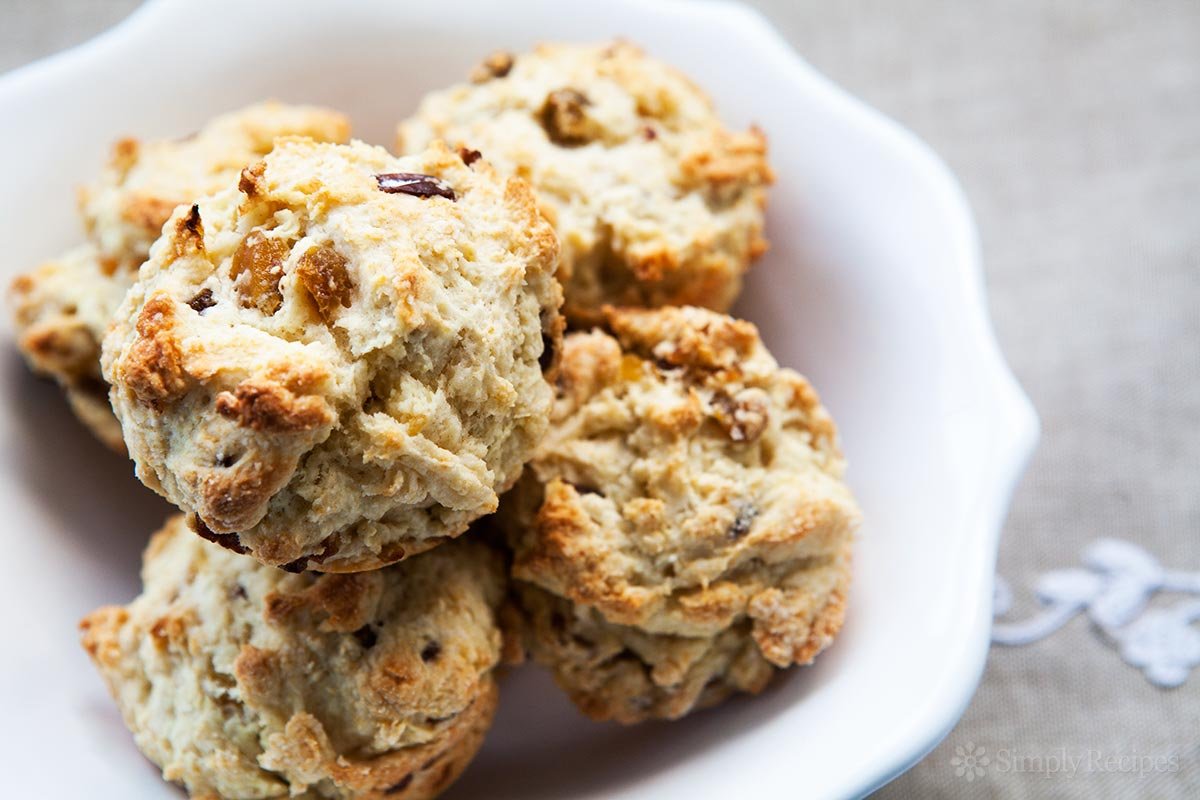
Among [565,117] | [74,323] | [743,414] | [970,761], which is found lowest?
[970,761]

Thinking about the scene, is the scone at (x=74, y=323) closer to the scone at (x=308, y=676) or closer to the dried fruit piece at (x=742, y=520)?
the scone at (x=308, y=676)

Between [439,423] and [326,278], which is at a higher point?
[326,278]

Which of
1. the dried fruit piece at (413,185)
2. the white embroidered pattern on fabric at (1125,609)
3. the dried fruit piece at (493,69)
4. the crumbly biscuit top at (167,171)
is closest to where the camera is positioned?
the dried fruit piece at (413,185)

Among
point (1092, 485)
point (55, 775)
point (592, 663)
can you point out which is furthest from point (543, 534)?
point (1092, 485)

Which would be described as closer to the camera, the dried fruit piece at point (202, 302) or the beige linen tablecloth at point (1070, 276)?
the dried fruit piece at point (202, 302)

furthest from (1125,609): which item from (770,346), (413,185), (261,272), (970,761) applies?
(261,272)

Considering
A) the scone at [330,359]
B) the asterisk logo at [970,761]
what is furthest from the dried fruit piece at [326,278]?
the asterisk logo at [970,761]

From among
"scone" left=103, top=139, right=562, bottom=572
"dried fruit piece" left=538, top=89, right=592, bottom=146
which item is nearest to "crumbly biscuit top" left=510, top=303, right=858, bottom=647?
"scone" left=103, top=139, right=562, bottom=572

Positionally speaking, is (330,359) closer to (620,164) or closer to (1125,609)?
(620,164)
